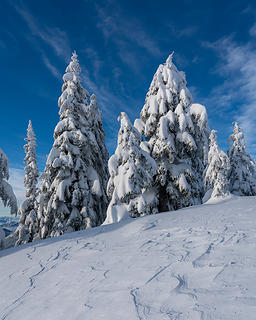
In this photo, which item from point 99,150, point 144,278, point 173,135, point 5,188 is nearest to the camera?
point 144,278

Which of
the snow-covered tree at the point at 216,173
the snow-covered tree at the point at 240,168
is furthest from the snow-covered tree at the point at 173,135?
the snow-covered tree at the point at 240,168

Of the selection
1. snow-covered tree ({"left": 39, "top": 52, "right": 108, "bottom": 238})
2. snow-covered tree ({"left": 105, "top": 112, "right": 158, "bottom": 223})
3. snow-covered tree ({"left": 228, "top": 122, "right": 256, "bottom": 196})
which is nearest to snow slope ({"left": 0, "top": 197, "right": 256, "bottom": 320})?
snow-covered tree ({"left": 105, "top": 112, "right": 158, "bottom": 223})

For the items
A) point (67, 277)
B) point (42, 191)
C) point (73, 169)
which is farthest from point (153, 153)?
point (67, 277)

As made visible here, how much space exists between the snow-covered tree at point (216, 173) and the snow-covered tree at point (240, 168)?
5.94 meters

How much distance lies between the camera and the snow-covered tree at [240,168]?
18.9 metres

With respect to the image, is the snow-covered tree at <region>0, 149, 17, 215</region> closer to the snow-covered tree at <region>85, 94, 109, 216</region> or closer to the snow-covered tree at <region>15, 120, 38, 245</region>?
the snow-covered tree at <region>85, 94, 109, 216</region>

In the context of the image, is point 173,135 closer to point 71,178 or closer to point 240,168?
point 71,178

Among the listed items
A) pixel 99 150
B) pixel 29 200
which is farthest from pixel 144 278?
pixel 29 200

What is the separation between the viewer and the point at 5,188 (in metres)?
11.1

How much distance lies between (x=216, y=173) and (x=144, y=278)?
39.2ft

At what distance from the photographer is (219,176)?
13141 millimetres

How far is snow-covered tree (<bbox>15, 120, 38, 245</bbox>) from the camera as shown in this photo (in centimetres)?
1944

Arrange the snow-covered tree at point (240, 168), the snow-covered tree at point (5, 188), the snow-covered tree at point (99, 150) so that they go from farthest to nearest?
the snow-covered tree at point (240, 168) < the snow-covered tree at point (99, 150) < the snow-covered tree at point (5, 188)

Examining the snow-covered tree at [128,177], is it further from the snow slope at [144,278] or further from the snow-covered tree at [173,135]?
the snow slope at [144,278]
